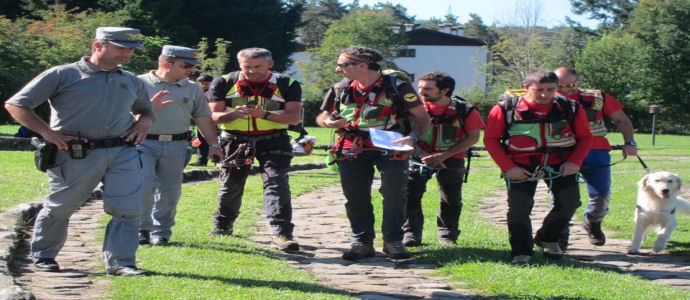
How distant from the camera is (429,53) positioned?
9044 cm

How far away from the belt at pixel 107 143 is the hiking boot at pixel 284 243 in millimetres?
2191

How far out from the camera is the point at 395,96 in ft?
25.7

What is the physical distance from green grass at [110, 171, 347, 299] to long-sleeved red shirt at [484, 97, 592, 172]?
206 centimetres

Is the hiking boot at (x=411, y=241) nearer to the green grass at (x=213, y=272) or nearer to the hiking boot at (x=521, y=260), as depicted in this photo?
the hiking boot at (x=521, y=260)

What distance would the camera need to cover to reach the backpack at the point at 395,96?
7.84 m

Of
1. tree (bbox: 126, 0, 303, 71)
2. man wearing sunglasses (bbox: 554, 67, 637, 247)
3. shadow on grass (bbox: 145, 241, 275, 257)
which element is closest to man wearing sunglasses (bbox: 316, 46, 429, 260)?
shadow on grass (bbox: 145, 241, 275, 257)

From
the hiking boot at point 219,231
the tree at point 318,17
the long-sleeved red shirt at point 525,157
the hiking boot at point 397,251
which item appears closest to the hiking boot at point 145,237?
the hiking boot at point 219,231

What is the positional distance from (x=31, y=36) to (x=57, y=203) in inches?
1155

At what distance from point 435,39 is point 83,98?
8499cm

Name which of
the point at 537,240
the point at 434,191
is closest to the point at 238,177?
the point at 537,240

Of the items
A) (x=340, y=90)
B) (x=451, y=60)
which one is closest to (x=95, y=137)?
(x=340, y=90)

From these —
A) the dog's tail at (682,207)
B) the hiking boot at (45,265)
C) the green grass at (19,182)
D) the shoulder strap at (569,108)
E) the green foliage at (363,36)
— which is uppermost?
the green foliage at (363,36)

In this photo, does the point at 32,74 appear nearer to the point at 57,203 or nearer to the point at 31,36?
the point at 31,36

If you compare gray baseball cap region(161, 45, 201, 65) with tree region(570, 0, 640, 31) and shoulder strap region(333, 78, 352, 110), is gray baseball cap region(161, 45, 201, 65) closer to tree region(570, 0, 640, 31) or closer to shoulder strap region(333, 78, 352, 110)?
shoulder strap region(333, 78, 352, 110)
